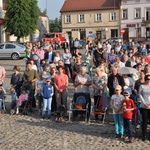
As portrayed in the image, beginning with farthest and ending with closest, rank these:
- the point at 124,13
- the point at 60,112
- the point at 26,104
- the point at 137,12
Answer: the point at 124,13 < the point at 137,12 < the point at 26,104 < the point at 60,112

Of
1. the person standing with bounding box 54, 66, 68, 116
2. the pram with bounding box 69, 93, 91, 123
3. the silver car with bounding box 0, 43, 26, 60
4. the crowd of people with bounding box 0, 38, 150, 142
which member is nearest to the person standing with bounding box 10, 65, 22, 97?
the crowd of people with bounding box 0, 38, 150, 142

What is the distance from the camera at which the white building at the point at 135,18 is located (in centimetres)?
6541

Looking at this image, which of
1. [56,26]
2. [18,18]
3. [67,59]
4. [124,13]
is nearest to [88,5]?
[124,13]

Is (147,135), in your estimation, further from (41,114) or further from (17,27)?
(17,27)

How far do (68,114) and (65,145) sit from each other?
10.4ft

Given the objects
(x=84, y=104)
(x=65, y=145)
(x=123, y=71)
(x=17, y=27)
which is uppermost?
(x=17, y=27)

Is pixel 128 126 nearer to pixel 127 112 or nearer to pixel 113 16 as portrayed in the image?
pixel 127 112

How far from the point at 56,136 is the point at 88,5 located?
203ft

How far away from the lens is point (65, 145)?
8930 mm

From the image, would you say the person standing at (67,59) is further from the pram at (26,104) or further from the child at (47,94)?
the child at (47,94)

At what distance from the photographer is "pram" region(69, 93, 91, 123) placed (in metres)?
11.3

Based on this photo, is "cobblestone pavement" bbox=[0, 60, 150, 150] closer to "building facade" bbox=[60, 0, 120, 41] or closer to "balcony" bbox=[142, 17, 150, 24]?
"balcony" bbox=[142, 17, 150, 24]

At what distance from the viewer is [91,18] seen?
69.4 metres

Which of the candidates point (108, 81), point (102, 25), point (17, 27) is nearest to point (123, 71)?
point (108, 81)
